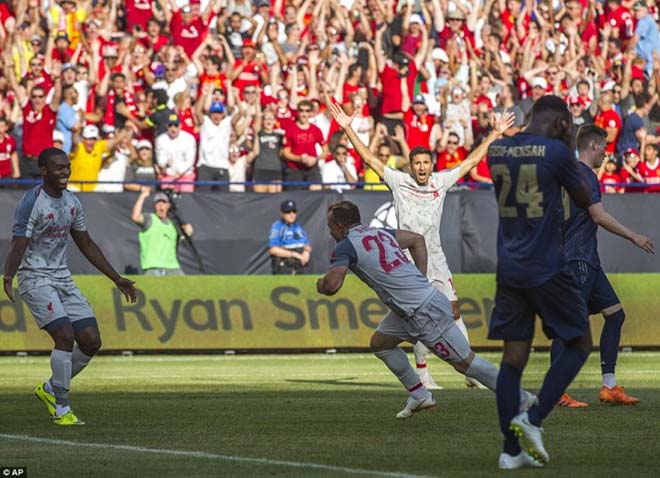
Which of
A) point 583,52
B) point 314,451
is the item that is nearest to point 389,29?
point 583,52

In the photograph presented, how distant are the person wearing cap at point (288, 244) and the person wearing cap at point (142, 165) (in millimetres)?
2279

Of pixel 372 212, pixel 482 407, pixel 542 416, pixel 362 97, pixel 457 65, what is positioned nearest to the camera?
pixel 542 416

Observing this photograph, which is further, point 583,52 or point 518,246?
point 583,52

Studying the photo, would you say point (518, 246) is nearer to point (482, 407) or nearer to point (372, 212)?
point (482, 407)

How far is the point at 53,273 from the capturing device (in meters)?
12.7

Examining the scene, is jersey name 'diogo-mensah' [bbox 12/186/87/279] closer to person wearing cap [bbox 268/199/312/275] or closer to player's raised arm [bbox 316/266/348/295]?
player's raised arm [bbox 316/266/348/295]

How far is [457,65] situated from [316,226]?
5552 millimetres

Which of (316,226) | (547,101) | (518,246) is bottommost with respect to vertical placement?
(316,226)

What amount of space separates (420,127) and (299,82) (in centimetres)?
250

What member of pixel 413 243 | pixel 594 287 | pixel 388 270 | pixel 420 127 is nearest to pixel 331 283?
pixel 388 270

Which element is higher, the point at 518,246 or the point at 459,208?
the point at 518,246

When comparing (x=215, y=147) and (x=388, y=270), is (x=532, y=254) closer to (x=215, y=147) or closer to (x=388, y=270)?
(x=388, y=270)

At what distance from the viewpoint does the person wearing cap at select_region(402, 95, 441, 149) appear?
84.2ft

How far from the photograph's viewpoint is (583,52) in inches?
1150
